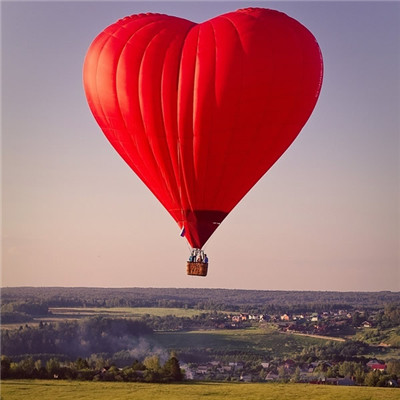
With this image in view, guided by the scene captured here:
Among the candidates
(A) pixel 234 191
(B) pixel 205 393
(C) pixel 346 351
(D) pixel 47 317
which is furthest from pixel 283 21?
(D) pixel 47 317

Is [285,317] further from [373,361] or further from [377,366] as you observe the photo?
[377,366]

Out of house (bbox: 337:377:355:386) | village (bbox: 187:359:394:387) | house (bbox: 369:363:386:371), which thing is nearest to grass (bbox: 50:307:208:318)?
village (bbox: 187:359:394:387)

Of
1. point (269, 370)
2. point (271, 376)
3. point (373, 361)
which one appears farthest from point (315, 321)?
point (271, 376)

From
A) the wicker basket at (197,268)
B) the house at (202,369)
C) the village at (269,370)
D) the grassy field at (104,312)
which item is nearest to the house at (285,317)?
the grassy field at (104,312)

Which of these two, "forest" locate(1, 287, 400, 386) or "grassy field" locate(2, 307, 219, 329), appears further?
"grassy field" locate(2, 307, 219, 329)

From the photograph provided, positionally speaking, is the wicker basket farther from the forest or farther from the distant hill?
the distant hill

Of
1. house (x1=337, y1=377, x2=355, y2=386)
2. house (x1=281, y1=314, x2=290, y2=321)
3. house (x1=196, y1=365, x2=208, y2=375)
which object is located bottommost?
house (x1=196, y1=365, x2=208, y2=375)
